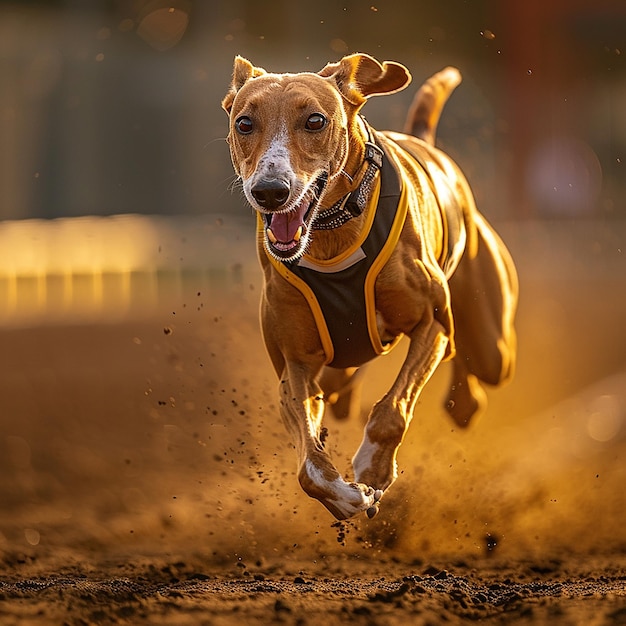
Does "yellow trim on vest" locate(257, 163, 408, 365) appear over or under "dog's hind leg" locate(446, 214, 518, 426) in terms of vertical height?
over

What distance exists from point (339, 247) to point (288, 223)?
0.99 feet

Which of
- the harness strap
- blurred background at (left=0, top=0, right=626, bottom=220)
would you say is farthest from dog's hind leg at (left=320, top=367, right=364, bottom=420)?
blurred background at (left=0, top=0, right=626, bottom=220)

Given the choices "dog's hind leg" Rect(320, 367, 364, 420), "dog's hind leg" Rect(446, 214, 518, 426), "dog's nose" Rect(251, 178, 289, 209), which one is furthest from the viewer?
"dog's hind leg" Rect(320, 367, 364, 420)

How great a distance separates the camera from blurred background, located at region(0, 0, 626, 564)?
5.76 m

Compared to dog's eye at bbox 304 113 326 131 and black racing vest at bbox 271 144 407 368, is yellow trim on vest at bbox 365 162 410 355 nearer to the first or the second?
black racing vest at bbox 271 144 407 368

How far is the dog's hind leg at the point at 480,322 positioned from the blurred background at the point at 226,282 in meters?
0.68

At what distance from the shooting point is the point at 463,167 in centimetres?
1426

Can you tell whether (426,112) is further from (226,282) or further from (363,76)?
(226,282)

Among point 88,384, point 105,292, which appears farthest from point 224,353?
point 105,292

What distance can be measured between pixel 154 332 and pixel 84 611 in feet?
19.8

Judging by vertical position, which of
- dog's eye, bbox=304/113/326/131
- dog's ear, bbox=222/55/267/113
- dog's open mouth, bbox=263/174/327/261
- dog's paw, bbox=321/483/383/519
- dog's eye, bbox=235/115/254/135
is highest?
dog's ear, bbox=222/55/267/113

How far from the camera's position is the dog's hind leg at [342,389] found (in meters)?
4.78

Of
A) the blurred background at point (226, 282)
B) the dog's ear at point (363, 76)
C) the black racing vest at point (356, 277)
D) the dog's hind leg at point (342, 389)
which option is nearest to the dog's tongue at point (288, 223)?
the black racing vest at point (356, 277)

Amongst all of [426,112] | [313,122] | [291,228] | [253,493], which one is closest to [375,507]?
[291,228]
